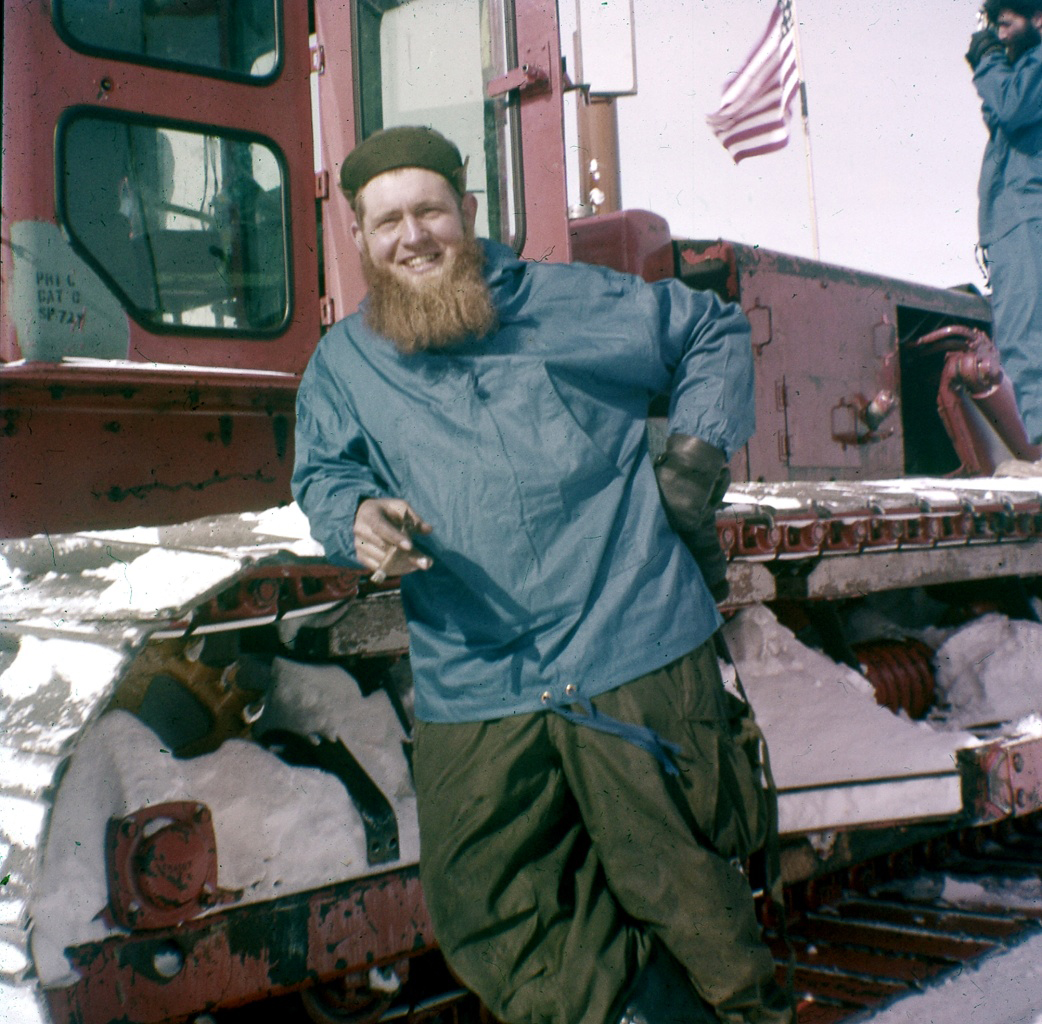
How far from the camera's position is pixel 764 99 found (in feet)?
25.9

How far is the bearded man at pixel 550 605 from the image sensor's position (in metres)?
1.79

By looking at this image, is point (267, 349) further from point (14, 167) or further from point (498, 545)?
point (498, 545)

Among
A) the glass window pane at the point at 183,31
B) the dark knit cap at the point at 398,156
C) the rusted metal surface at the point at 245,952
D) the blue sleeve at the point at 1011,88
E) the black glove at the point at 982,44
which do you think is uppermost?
the black glove at the point at 982,44

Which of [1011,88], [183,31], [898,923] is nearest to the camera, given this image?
[183,31]

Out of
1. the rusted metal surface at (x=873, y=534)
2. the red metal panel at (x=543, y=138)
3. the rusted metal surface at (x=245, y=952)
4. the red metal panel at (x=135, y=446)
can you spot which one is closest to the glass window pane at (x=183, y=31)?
the red metal panel at (x=543, y=138)

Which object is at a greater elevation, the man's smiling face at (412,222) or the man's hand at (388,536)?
the man's smiling face at (412,222)

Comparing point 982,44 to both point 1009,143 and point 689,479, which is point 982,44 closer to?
point 1009,143

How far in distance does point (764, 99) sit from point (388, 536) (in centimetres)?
721

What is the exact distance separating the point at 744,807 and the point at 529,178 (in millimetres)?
1914

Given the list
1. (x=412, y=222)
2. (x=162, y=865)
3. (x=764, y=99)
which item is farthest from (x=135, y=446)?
(x=764, y=99)

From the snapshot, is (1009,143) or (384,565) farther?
(1009,143)

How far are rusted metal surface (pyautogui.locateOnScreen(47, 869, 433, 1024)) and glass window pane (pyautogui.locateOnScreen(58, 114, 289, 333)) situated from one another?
1387 mm

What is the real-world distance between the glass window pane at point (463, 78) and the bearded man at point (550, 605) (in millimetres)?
1124

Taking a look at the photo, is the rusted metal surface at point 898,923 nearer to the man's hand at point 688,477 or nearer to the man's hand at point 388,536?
the man's hand at point 688,477
